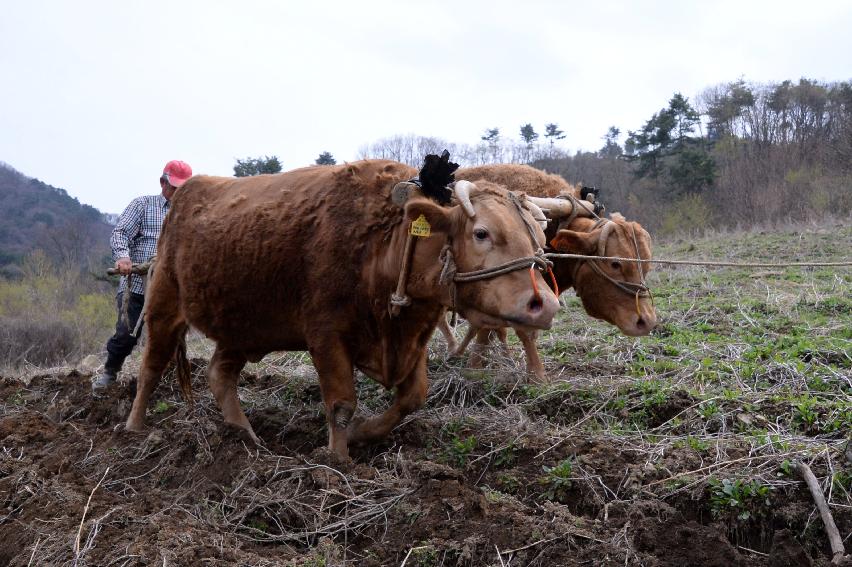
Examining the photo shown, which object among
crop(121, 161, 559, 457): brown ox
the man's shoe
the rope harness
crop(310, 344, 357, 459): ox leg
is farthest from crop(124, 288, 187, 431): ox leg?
the rope harness

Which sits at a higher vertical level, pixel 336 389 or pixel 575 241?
pixel 575 241

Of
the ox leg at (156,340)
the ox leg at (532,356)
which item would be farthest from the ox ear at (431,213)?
the ox leg at (156,340)

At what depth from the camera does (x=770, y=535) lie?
3.44m

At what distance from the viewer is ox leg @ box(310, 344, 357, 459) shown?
4684 millimetres

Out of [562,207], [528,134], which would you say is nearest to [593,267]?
[562,207]

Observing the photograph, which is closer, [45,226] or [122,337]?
[122,337]

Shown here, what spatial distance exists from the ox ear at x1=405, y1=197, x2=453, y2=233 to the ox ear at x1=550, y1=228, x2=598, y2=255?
91.2 inches

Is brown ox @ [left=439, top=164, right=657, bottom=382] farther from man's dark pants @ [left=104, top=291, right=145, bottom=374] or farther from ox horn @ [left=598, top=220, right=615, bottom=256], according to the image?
man's dark pants @ [left=104, top=291, right=145, bottom=374]

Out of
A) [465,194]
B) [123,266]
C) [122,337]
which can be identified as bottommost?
[122,337]

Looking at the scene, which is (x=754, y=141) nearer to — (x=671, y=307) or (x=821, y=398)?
(x=671, y=307)

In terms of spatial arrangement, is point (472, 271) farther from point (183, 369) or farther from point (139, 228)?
point (139, 228)

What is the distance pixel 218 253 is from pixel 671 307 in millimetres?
6292

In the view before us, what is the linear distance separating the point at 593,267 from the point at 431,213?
252 cm

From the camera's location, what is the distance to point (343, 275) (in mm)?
4621
